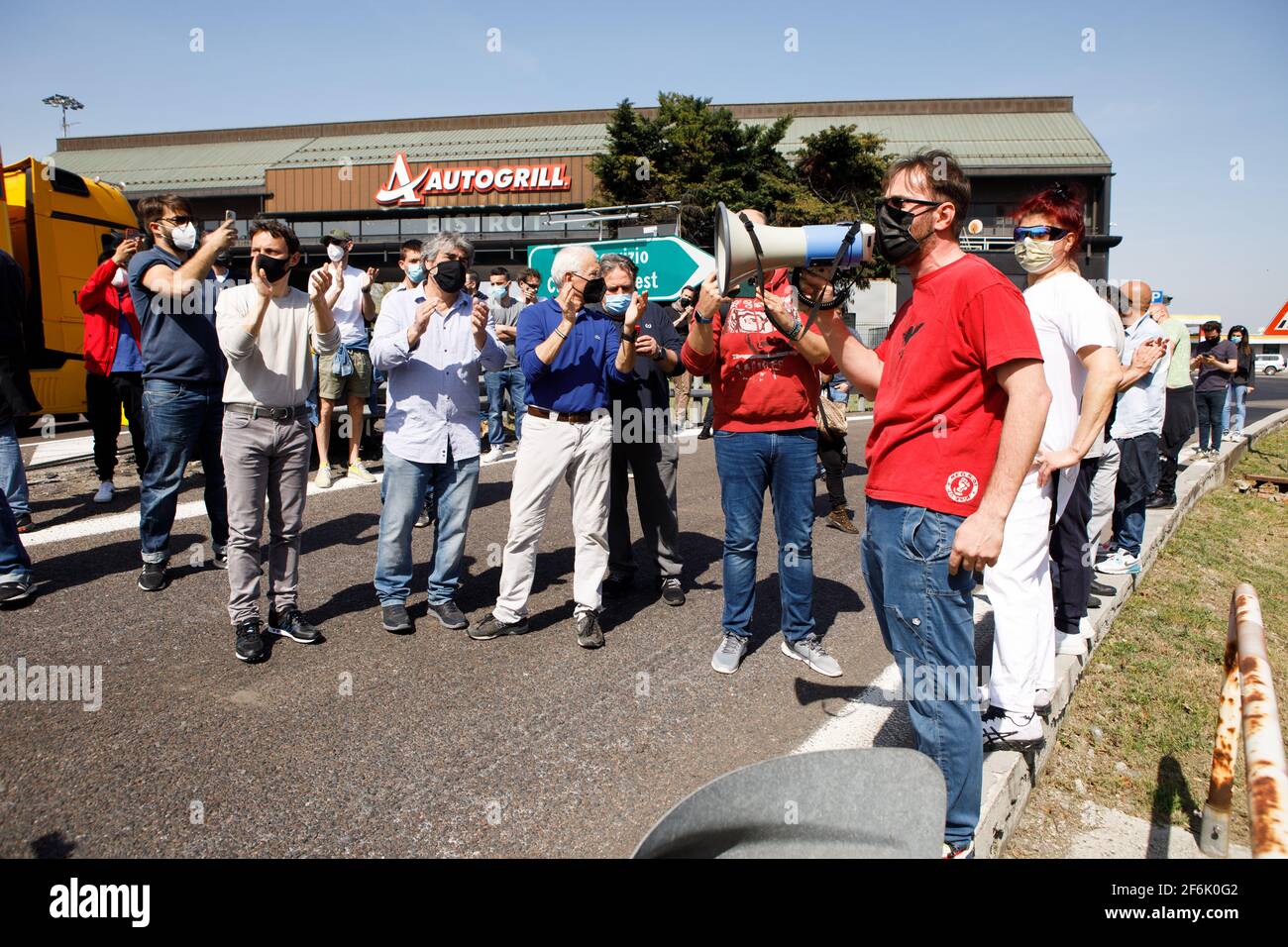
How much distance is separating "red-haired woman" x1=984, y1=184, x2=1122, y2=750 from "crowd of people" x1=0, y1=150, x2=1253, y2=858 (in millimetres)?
12

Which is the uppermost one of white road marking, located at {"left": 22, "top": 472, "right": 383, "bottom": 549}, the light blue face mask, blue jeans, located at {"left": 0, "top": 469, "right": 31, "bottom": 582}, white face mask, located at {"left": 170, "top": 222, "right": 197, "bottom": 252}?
white face mask, located at {"left": 170, "top": 222, "right": 197, "bottom": 252}

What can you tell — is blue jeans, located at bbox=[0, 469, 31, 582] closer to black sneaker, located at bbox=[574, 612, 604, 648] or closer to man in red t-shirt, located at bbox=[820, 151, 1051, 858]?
black sneaker, located at bbox=[574, 612, 604, 648]

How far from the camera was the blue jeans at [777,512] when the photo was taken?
4.28 meters

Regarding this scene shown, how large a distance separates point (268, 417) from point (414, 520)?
89 centimetres

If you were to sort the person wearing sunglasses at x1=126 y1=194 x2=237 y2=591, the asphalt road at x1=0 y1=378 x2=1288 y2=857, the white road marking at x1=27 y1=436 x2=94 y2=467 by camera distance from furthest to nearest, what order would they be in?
the white road marking at x1=27 y1=436 x2=94 y2=467, the person wearing sunglasses at x1=126 y1=194 x2=237 y2=591, the asphalt road at x1=0 y1=378 x2=1288 y2=857

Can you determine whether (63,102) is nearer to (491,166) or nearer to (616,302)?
(491,166)

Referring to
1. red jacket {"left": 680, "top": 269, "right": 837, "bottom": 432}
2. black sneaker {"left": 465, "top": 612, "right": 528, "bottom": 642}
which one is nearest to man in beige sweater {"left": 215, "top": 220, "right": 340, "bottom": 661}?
black sneaker {"left": 465, "top": 612, "right": 528, "bottom": 642}

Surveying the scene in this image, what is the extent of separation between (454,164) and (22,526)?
3673cm

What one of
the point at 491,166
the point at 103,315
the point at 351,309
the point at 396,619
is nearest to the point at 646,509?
the point at 396,619

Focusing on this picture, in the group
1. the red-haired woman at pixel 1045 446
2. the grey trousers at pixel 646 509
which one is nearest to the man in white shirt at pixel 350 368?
the grey trousers at pixel 646 509

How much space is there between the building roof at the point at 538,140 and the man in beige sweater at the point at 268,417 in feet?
120

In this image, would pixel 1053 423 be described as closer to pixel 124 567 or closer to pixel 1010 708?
pixel 1010 708

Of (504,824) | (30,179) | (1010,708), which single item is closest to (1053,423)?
(1010,708)

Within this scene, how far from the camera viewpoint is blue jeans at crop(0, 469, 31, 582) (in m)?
4.73
